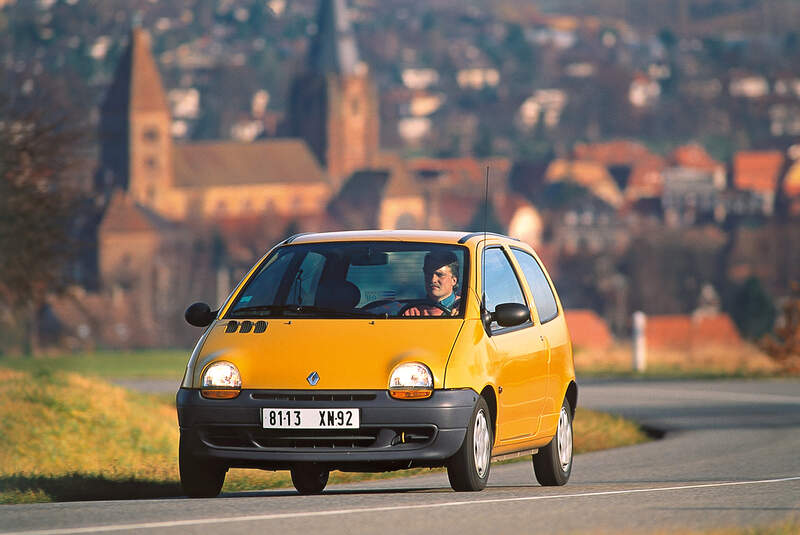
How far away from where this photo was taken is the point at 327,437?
30.9 feet

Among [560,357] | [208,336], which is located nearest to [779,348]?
[560,357]

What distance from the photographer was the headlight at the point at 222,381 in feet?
31.4

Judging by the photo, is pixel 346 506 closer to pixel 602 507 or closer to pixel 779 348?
pixel 602 507

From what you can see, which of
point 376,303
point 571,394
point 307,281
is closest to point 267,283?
point 307,281

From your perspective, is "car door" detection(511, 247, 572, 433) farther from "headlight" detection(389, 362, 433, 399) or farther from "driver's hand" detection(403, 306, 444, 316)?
"headlight" detection(389, 362, 433, 399)

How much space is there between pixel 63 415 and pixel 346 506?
756 centimetres

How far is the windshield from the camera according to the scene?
10.2 metres

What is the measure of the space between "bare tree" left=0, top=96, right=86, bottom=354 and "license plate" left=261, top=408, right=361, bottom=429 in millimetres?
13808

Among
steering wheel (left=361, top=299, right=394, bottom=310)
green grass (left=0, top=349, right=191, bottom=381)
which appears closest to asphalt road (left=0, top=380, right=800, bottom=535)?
steering wheel (left=361, top=299, right=394, bottom=310)

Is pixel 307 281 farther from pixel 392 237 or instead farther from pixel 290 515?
pixel 290 515

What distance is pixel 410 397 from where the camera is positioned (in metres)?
9.47

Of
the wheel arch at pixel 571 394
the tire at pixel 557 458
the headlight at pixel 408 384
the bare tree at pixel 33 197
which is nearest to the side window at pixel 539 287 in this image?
the wheel arch at pixel 571 394

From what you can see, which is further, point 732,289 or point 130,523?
point 732,289

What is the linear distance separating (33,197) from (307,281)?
1322 centimetres
